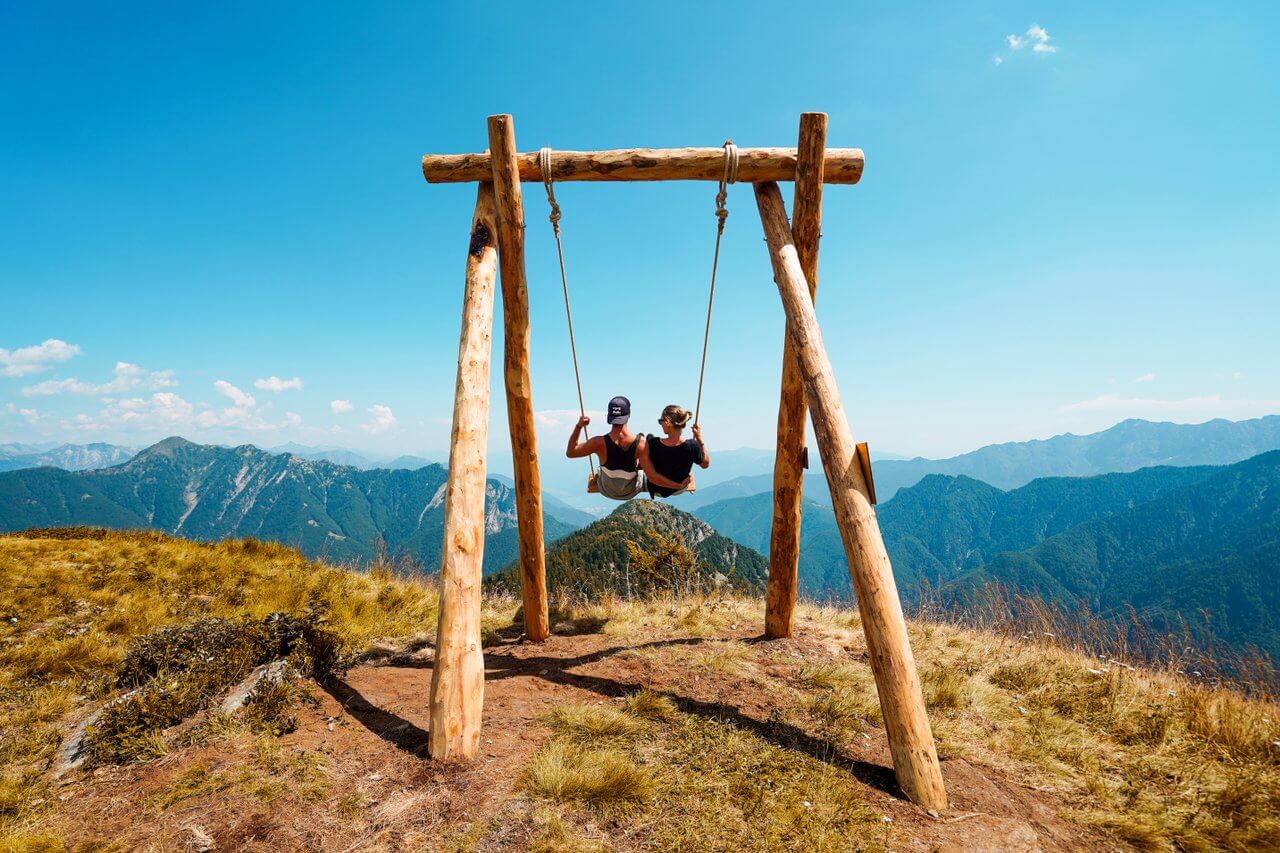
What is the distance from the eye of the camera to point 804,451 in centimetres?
555

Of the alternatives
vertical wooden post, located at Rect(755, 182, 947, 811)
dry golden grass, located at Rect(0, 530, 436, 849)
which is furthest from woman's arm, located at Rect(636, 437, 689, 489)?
dry golden grass, located at Rect(0, 530, 436, 849)

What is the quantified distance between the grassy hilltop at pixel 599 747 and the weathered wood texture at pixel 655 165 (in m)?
4.79

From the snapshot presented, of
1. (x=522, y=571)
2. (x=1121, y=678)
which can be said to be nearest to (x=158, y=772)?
(x=522, y=571)

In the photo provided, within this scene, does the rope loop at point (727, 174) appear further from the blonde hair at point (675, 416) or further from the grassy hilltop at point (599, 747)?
the grassy hilltop at point (599, 747)

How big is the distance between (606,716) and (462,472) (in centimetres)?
222

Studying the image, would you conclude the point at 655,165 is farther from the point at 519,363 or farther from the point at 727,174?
the point at 519,363

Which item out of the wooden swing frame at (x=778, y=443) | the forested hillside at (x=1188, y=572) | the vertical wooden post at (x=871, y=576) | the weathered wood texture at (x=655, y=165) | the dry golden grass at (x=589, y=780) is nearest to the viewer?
the dry golden grass at (x=589, y=780)

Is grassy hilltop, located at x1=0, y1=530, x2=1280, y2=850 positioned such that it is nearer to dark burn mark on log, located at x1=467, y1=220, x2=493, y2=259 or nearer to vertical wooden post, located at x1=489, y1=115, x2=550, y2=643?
vertical wooden post, located at x1=489, y1=115, x2=550, y2=643

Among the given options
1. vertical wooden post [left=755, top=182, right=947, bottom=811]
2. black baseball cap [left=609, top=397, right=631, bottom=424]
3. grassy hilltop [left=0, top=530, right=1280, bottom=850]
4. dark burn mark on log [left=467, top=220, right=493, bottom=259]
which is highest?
dark burn mark on log [left=467, top=220, right=493, bottom=259]

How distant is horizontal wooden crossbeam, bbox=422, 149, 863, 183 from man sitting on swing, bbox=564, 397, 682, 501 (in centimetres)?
252

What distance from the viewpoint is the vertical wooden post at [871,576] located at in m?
3.32

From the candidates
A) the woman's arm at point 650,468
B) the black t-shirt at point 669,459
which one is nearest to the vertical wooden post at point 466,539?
the woman's arm at point 650,468

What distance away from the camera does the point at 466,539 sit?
4000mm

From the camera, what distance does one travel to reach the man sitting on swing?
6.29m
